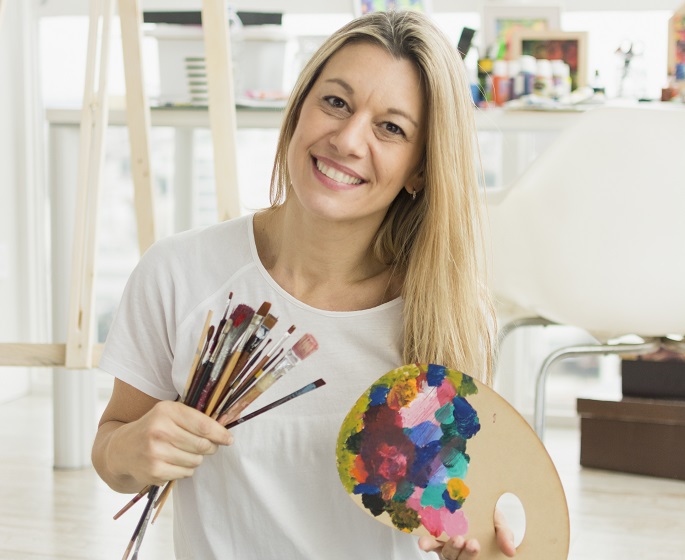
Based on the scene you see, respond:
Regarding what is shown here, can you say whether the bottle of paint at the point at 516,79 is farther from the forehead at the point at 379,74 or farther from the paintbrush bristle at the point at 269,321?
the paintbrush bristle at the point at 269,321


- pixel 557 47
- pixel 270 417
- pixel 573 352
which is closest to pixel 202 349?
pixel 270 417

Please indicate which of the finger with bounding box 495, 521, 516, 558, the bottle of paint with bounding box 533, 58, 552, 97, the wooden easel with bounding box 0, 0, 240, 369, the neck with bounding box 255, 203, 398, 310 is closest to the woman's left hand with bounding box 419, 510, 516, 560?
the finger with bounding box 495, 521, 516, 558

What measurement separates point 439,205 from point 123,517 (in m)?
1.35

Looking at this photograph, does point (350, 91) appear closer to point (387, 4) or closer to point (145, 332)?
point (145, 332)

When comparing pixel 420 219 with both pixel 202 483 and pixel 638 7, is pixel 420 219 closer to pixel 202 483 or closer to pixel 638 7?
pixel 202 483

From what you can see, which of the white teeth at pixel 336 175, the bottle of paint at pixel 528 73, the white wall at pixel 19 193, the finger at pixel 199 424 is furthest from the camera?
the white wall at pixel 19 193

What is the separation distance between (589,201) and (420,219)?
23.6 inches

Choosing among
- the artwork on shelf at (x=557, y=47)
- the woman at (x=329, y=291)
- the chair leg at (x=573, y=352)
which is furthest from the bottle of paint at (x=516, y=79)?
the woman at (x=329, y=291)

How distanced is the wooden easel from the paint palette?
0.89 meters

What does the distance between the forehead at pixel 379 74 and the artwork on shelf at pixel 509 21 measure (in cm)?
182

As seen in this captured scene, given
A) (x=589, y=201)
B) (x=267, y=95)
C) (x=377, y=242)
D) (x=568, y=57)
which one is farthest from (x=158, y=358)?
(x=568, y=57)

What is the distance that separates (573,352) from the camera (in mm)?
1947

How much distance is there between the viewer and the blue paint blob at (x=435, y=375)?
1.05 meters

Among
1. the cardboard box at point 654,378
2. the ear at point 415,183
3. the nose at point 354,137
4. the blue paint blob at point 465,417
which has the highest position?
the nose at point 354,137
